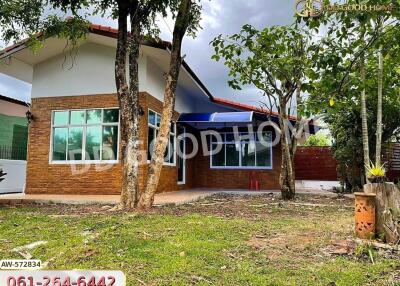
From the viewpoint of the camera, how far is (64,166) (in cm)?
1327

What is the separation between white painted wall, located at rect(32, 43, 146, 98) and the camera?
13.2 meters

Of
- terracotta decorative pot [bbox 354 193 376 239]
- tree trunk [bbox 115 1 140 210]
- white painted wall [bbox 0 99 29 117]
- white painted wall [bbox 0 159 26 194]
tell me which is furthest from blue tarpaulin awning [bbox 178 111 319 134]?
terracotta decorative pot [bbox 354 193 376 239]

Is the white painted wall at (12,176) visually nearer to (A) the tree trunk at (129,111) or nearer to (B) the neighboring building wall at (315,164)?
(A) the tree trunk at (129,111)

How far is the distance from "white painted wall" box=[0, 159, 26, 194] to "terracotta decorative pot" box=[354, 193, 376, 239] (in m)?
14.9

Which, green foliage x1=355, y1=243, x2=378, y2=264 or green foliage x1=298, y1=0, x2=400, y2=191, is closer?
green foliage x1=355, y1=243, x2=378, y2=264

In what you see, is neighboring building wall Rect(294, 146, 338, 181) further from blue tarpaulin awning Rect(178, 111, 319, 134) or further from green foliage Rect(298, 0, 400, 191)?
green foliage Rect(298, 0, 400, 191)

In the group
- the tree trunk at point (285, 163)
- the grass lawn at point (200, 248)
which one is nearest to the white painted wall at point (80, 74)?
the tree trunk at point (285, 163)

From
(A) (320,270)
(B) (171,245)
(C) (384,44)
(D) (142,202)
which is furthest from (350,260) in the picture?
(D) (142,202)

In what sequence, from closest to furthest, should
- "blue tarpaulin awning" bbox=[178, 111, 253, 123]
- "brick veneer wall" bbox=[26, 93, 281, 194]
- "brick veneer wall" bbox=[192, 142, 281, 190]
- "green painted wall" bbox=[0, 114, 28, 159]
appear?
1. "brick veneer wall" bbox=[26, 93, 281, 194]
2. "blue tarpaulin awning" bbox=[178, 111, 253, 123]
3. "green painted wall" bbox=[0, 114, 28, 159]
4. "brick veneer wall" bbox=[192, 142, 281, 190]

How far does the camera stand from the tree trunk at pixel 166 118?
906cm

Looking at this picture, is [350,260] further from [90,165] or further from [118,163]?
[90,165]

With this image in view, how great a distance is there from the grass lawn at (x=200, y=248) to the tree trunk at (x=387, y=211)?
2.18 ft

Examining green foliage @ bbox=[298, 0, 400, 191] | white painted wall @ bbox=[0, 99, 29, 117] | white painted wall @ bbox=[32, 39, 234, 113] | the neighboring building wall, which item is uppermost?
white painted wall @ bbox=[32, 39, 234, 113]

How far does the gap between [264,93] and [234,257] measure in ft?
30.3
